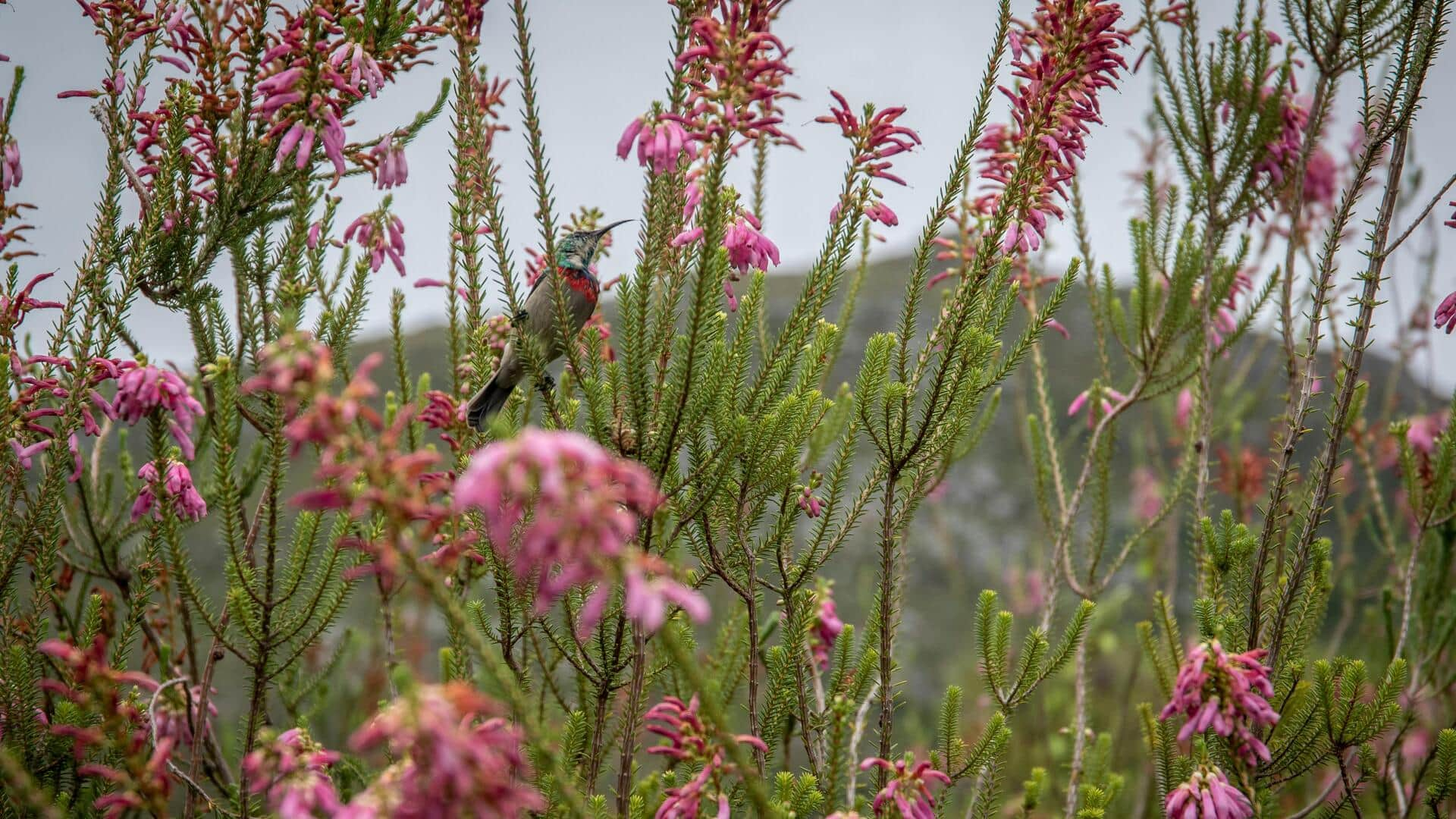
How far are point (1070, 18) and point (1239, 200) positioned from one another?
164 centimetres

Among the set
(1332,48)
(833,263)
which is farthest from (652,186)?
(1332,48)

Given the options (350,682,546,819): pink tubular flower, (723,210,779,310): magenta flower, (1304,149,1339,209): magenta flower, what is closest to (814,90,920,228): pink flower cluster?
(723,210,779,310): magenta flower

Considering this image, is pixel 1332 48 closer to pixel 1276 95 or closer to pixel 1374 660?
pixel 1276 95

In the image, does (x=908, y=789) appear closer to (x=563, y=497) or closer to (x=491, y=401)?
(x=563, y=497)

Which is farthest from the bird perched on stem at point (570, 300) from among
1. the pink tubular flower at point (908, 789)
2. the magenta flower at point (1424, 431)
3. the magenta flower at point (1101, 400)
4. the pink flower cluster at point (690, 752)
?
the magenta flower at point (1424, 431)

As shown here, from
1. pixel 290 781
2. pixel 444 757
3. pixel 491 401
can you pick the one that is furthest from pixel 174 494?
pixel 444 757

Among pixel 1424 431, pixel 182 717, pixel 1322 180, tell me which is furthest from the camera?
pixel 1424 431

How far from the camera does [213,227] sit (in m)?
2.71

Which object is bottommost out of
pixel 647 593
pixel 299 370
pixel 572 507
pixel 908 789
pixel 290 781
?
pixel 908 789

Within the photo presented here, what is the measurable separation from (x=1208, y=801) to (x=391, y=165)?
255cm

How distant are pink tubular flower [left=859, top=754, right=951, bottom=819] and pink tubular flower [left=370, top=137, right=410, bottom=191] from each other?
2.00 m

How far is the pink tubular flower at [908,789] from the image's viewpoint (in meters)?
1.96

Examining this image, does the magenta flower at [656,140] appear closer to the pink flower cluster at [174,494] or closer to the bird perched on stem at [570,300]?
the bird perched on stem at [570,300]

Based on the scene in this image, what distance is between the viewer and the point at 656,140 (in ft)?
6.07
